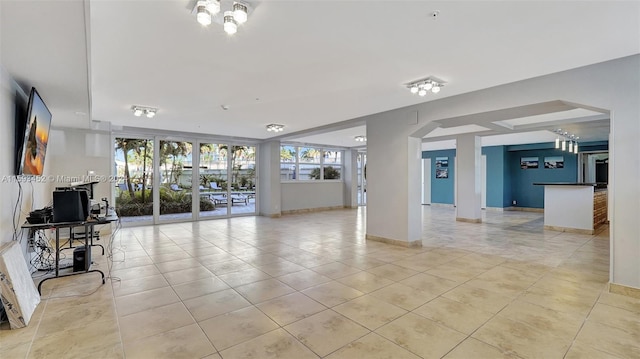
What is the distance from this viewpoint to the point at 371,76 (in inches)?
146

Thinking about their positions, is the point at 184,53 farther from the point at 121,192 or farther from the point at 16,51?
the point at 121,192

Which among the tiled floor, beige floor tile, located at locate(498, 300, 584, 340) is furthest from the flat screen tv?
beige floor tile, located at locate(498, 300, 584, 340)

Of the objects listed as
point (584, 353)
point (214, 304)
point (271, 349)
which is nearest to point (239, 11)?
point (271, 349)

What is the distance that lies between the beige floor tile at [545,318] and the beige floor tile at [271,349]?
182 cm

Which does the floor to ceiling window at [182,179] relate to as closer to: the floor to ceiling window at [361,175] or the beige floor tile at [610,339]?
the floor to ceiling window at [361,175]

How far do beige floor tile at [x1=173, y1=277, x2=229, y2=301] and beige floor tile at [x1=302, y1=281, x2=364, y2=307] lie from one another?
38.9 inches

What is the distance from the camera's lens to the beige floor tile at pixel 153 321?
237cm

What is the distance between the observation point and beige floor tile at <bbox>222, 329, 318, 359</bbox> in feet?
6.72

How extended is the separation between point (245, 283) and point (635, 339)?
3459 millimetres

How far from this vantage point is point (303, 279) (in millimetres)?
3578

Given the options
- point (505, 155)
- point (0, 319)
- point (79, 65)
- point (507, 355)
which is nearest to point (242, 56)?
point (79, 65)

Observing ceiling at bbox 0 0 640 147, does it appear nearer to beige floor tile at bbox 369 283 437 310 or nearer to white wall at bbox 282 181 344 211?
beige floor tile at bbox 369 283 437 310

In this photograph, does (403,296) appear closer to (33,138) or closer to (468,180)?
(33,138)

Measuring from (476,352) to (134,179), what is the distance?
26.6 feet
